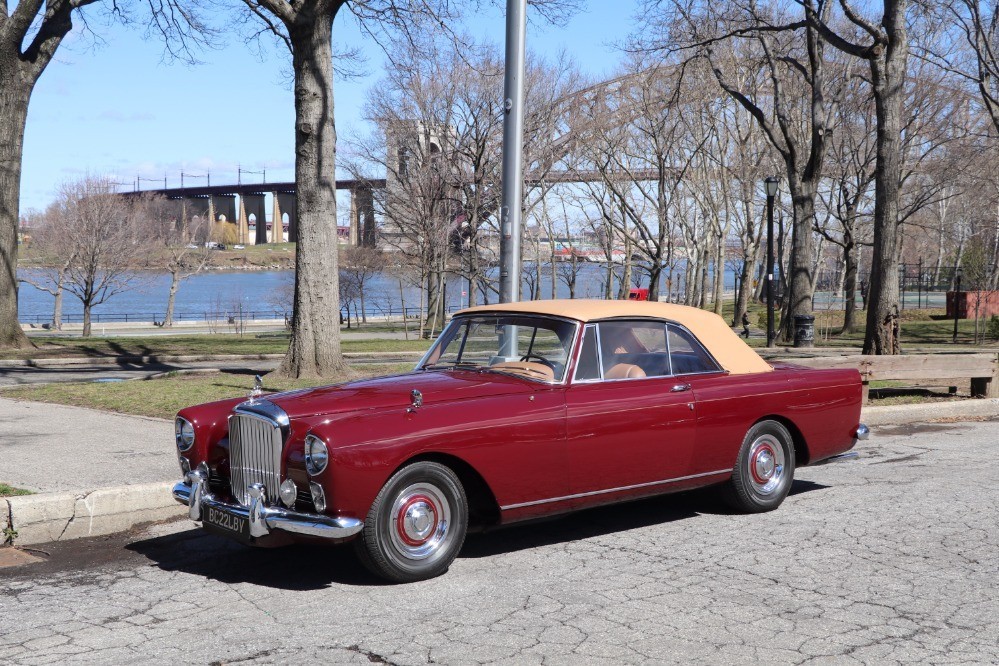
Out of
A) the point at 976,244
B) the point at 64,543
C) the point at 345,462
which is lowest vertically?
the point at 64,543

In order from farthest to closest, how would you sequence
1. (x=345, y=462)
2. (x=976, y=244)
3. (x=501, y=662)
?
(x=976, y=244), (x=345, y=462), (x=501, y=662)

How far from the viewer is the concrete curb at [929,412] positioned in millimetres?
11789

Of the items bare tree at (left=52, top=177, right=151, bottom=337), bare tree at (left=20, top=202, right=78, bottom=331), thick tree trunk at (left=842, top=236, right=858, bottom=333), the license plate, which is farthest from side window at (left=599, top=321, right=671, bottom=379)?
bare tree at (left=20, top=202, right=78, bottom=331)

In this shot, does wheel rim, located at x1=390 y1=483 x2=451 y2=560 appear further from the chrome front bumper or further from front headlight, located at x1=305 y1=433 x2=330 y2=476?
front headlight, located at x1=305 y1=433 x2=330 y2=476

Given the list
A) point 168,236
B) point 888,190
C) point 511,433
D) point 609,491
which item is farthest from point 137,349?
point 168,236

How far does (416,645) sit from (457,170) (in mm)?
Result: 31909

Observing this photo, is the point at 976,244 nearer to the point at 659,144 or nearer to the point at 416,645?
the point at 659,144

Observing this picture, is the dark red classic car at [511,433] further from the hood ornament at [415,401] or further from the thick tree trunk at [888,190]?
the thick tree trunk at [888,190]

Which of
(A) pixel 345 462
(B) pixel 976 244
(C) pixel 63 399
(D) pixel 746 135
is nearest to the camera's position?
(A) pixel 345 462

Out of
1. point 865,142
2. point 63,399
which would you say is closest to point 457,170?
point 865,142

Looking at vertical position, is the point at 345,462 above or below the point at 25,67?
below

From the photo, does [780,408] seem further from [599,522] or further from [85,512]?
[85,512]

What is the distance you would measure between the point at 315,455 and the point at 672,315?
3071mm

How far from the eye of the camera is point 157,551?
19.7ft
